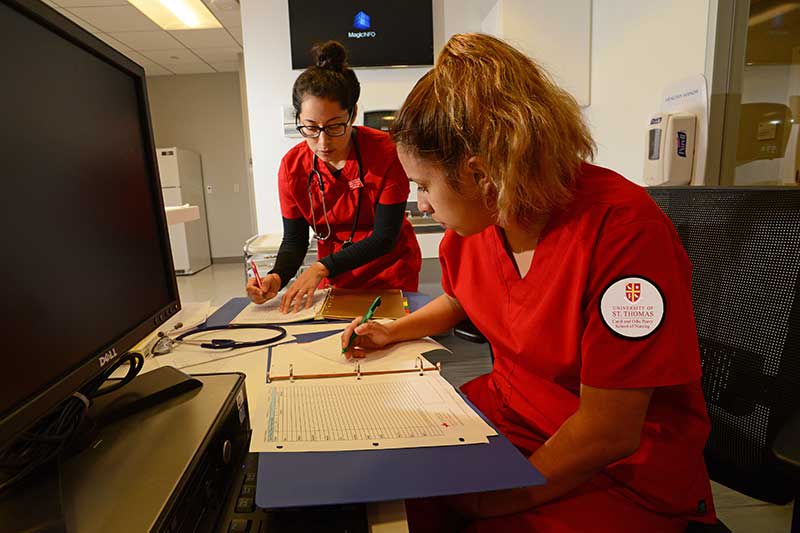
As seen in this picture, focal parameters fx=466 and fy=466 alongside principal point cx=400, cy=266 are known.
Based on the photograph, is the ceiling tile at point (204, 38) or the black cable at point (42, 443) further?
the ceiling tile at point (204, 38)

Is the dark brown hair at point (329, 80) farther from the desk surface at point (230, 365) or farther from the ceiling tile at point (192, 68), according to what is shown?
the ceiling tile at point (192, 68)

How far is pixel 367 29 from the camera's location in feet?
10.3

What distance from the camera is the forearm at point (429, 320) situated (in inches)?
35.8

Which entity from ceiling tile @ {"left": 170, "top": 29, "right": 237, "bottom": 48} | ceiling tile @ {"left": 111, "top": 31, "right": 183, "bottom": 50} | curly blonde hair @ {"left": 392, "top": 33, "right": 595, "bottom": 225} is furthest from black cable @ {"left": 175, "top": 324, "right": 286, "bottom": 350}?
ceiling tile @ {"left": 111, "top": 31, "right": 183, "bottom": 50}

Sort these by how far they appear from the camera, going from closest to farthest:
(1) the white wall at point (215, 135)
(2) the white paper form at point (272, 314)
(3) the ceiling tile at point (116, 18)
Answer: (2) the white paper form at point (272, 314) < (3) the ceiling tile at point (116, 18) < (1) the white wall at point (215, 135)

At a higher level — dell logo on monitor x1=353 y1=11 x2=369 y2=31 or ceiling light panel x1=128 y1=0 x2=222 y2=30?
ceiling light panel x1=128 y1=0 x2=222 y2=30

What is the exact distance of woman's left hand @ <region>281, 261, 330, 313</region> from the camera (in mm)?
1196

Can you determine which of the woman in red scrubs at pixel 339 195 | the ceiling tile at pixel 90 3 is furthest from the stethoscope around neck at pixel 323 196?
the ceiling tile at pixel 90 3

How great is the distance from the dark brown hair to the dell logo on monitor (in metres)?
2.00

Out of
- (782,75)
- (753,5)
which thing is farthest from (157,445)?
(782,75)

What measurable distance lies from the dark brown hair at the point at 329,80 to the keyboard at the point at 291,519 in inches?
42.1

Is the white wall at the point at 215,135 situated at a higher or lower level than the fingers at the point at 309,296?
higher

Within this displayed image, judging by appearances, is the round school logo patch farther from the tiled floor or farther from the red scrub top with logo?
the tiled floor

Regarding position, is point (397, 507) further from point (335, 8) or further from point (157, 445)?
point (335, 8)
